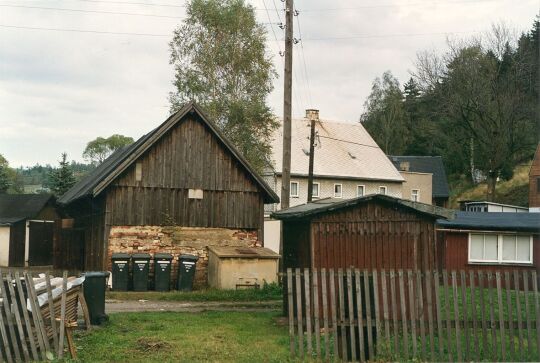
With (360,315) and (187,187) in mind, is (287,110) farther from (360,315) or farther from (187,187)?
(360,315)

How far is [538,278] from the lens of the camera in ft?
42.1

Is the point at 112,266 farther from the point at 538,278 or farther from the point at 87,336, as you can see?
the point at 538,278

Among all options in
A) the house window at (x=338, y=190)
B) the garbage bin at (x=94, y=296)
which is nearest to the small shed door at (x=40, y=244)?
the house window at (x=338, y=190)

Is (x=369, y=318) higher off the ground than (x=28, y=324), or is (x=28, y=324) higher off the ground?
(x=369, y=318)

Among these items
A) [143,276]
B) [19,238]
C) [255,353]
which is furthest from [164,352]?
[19,238]

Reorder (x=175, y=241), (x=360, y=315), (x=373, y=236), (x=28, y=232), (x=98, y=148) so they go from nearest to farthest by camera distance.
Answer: (x=360, y=315) < (x=373, y=236) < (x=175, y=241) < (x=28, y=232) < (x=98, y=148)

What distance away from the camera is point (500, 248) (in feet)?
99.2

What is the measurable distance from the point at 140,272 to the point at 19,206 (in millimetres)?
25498

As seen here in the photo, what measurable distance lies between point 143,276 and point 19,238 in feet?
73.5

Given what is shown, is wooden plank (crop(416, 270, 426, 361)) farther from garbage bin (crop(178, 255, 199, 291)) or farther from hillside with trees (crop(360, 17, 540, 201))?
hillside with trees (crop(360, 17, 540, 201))

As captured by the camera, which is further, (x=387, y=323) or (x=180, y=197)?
(x=180, y=197)

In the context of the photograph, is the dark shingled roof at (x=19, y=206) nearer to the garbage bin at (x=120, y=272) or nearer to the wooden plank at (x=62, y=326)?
the garbage bin at (x=120, y=272)

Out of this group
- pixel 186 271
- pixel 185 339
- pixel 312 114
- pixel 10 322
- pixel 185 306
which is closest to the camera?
pixel 10 322

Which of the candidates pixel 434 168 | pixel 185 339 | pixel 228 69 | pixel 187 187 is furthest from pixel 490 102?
pixel 185 339
